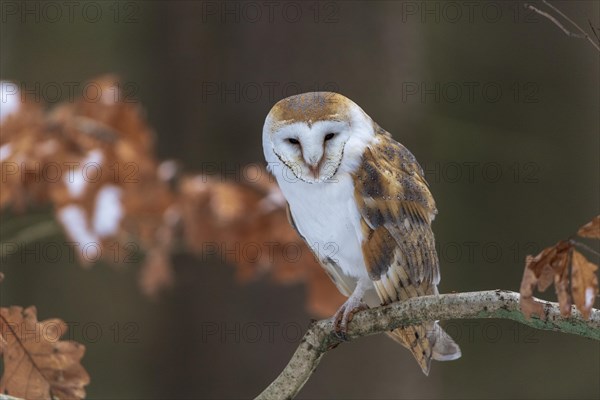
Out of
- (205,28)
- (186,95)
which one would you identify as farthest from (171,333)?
(205,28)

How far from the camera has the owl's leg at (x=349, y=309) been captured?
1414 mm

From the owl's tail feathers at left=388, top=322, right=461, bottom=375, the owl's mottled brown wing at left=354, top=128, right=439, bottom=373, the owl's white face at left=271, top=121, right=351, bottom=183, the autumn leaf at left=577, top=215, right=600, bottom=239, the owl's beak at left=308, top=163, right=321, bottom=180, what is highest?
the owl's white face at left=271, top=121, right=351, bottom=183

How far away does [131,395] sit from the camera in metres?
4.98

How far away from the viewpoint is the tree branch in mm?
1193

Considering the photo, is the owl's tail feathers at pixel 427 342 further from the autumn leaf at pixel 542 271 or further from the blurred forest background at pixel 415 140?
the blurred forest background at pixel 415 140

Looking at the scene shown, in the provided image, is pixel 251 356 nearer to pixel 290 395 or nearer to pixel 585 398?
pixel 585 398

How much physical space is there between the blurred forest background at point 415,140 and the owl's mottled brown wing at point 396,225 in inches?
62.8

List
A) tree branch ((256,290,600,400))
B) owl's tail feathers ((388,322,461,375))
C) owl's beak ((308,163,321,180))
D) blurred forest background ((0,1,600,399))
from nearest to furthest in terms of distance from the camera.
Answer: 1. tree branch ((256,290,600,400))
2. owl's beak ((308,163,321,180))
3. owl's tail feathers ((388,322,461,375))
4. blurred forest background ((0,1,600,399))

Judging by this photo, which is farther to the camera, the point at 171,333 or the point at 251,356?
the point at 171,333

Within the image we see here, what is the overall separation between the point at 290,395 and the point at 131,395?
3.82m

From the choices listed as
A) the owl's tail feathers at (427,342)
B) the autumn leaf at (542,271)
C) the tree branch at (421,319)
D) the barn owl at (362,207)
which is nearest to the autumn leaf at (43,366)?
the tree branch at (421,319)

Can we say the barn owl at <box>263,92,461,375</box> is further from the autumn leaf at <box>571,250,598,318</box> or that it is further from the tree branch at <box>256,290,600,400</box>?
→ the autumn leaf at <box>571,250,598,318</box>

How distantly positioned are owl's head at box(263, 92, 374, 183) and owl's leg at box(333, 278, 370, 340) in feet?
0.75

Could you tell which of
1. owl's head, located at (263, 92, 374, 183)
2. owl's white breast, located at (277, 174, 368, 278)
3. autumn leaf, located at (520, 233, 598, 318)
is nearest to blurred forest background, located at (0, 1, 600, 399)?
owl's white breast, located at (277, 174, 368, 278)
